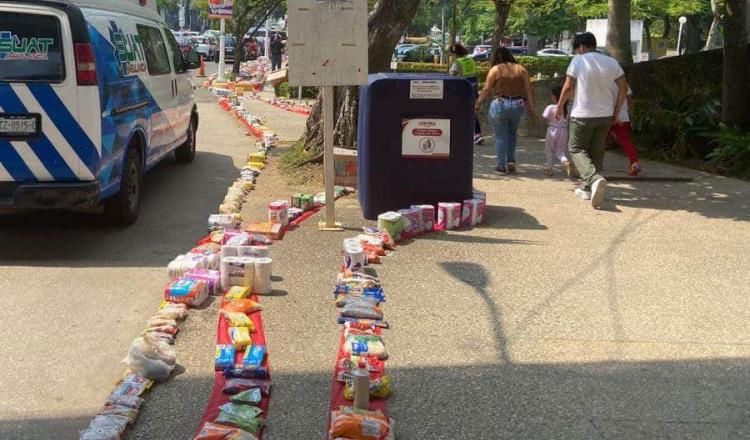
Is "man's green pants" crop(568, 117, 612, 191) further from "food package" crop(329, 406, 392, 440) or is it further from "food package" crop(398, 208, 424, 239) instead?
"food package" crop(329, 406, 392, 440)

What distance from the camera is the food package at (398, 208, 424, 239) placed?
6.92 m

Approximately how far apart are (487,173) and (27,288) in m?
6.20

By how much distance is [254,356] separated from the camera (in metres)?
4.22

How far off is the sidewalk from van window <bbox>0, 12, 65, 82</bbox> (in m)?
2.28

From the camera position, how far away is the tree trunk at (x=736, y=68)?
1137 centimetres

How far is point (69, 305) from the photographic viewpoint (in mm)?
5344

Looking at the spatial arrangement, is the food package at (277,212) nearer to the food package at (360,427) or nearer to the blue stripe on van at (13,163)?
the blue stripe on van at (13,163)

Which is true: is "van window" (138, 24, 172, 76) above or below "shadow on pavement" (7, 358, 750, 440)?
above

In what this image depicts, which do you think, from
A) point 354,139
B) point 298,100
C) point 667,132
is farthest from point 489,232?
point 298,100

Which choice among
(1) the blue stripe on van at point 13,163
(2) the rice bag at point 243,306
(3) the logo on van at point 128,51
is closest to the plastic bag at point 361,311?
(2) the rice bag at point 243,306

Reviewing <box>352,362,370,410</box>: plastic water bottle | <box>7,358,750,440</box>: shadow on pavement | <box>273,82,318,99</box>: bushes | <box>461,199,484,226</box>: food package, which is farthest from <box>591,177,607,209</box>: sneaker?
<box>273,82,318,99</box>: bushes

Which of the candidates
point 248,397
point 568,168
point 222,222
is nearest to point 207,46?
point 568,168

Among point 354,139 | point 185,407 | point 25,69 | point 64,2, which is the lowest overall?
point 185,407

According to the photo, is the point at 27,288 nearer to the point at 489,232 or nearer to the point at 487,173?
the point at 489,232
